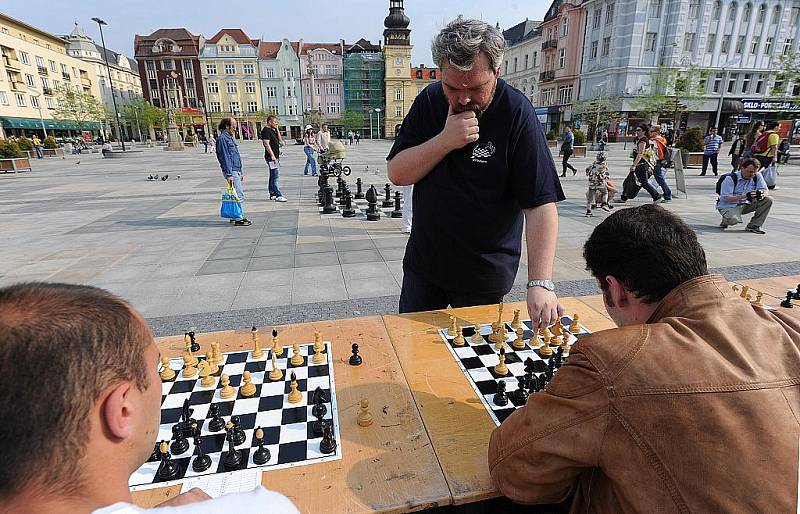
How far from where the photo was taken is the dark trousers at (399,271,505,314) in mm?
2699

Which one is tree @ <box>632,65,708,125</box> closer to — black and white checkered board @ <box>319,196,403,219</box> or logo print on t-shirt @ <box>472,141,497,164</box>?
black and white checkered board @ <box>319,196,403,219</box>

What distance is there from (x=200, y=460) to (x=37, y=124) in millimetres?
59356

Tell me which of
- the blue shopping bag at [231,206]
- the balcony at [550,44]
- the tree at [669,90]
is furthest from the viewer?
the balcony at [550,44]

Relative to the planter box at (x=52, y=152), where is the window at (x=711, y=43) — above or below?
above

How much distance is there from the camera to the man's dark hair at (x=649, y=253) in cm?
129

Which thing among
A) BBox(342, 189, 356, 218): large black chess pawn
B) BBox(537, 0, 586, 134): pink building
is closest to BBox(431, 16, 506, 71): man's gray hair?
BBox(342, 189, 356, 218): large black chess pawn

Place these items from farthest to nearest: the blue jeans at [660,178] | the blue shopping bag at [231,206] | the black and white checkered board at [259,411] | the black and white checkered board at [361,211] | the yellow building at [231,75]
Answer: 1. the yellow building at [231,75]
2. the blue jeans at [660,178]
3. the black and white checkered board at [361,211]
4. the blue shopping bag at [231,206]
5. the black and white checkered board at [259,411]

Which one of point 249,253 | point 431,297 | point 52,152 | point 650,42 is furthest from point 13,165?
point 650,42

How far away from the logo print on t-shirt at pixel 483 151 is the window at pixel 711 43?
48124 millimetres

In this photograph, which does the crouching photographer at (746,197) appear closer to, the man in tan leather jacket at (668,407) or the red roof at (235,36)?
the man in tan leather jacket at (668,407)

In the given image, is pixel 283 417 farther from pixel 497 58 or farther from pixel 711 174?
pixel 711 174

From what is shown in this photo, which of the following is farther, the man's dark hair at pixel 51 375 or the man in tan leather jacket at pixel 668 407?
the man in tan leather jacket at pixel 668 407

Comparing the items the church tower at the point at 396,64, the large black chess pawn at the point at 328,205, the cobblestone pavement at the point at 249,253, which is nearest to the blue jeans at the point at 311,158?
the cobblestone pavement at the point at 249,253

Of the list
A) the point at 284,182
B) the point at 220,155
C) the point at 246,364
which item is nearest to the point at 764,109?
the point at 284,182
